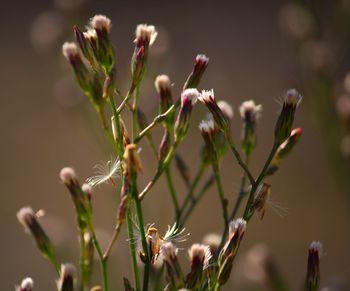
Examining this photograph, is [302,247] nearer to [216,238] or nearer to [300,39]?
[300,39]

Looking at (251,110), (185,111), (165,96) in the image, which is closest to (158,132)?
(251,110)

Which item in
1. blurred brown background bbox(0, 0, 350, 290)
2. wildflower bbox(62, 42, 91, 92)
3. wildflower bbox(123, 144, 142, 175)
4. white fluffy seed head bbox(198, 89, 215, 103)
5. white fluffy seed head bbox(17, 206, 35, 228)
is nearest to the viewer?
wildflower bbox(123, 144, 142, 175)

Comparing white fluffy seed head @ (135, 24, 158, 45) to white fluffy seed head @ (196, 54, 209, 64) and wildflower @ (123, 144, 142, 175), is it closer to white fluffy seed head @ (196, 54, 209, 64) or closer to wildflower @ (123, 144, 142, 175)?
white fluffy seed head @ (196, 54, 209, 64)

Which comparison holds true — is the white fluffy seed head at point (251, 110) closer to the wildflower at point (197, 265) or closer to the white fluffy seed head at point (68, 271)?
the wildflower at point (197, 265)

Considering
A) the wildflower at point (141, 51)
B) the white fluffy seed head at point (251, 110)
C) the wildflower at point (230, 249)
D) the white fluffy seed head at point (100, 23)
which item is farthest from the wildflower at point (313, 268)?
the white fluffy seed head at point (100, 23)

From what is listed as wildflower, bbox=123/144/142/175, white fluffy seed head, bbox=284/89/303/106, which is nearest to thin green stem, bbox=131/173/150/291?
wildflower, bbox=123/144/142/175

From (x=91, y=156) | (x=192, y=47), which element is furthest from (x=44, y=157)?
(x=192, y=47)
